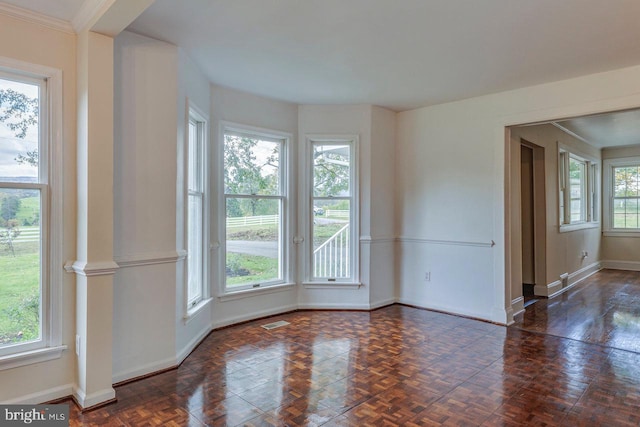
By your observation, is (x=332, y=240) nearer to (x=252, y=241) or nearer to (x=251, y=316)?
(x=252, y=241)

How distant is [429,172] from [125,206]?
3518 mm

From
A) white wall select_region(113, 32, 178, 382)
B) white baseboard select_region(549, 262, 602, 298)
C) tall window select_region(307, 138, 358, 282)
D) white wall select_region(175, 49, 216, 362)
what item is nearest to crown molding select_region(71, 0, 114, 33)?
white wall select_region(113, 32, 178, 382)

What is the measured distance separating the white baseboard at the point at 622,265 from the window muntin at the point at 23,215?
9.62m

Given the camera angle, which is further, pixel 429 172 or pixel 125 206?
pixel 429 172

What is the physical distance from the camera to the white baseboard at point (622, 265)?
766 centimetres

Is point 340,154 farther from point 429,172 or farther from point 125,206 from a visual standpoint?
point 125,206

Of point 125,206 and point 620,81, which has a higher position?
point 620,81

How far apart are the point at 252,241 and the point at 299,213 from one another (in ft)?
2.30

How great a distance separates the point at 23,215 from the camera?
2348 mm

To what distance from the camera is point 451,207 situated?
15.0 ft

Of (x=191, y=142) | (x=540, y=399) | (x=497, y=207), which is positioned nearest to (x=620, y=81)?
(x=497, y=207)

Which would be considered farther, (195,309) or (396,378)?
(195,309)

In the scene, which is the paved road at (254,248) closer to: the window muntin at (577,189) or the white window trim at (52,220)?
the white window trim at (52,220)

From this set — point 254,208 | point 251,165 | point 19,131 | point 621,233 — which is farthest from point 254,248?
point 621,233
